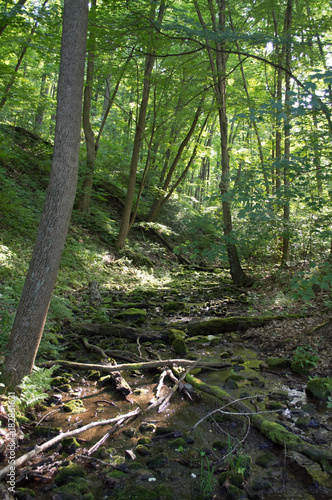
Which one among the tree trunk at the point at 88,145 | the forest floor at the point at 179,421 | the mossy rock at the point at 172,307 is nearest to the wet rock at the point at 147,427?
the forest floor at the point at 179,421

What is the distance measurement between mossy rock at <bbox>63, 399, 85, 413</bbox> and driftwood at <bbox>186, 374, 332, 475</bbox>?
1.87m

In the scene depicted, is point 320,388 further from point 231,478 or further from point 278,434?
point 231,478

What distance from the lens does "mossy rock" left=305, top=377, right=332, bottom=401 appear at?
4.46 m

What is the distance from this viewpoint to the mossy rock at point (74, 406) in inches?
156

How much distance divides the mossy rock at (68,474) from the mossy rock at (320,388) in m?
3.41

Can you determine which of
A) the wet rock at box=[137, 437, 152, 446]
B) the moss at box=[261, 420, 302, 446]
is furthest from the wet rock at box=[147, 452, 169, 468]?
the moss at box=[261, 420, 302, 446]

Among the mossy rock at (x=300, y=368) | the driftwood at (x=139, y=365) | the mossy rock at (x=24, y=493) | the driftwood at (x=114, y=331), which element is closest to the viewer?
the mossy rock at (x=24, y=493)

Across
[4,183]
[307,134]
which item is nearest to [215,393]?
[307,134]

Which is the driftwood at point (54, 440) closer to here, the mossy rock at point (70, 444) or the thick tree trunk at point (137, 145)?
the mossy rock at point (70, 444)

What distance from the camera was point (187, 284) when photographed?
43.4 ft

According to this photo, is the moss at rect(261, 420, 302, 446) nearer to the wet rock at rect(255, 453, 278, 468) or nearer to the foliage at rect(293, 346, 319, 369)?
the wet rock at rect(255, 453, 278, 468)

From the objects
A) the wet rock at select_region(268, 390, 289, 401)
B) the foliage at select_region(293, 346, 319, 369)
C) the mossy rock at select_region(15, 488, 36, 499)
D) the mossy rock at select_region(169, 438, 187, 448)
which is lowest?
the mossy rock at select_region(15, 488, 36, 499)

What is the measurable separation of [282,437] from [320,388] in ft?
4.66

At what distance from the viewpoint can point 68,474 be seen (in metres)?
2.79
